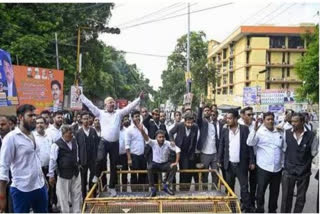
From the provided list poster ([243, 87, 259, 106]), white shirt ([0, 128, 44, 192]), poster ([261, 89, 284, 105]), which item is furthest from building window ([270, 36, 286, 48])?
white shirt ([0, 128, 44, 192])

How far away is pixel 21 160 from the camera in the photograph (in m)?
4.99

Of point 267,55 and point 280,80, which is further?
point 280,80

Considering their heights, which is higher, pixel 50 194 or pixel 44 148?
pixel 44 148

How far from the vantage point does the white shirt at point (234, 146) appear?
7.44 meters

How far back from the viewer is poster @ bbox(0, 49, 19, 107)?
8656 mm

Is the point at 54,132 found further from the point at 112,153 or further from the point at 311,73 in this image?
the point at 311,73

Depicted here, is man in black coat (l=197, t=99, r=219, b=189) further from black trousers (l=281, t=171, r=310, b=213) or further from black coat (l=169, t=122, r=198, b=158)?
black trousers (l=281, t=171, r=310, b=213)

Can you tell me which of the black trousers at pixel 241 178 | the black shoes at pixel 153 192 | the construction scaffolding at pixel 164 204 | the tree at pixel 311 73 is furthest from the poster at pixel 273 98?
the construction scaffolding at pixel 164 204

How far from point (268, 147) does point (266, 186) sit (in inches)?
25.9

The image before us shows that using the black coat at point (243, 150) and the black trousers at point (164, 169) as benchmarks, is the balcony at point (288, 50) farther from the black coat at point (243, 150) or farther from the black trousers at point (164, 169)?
the black trousers at point (164, 169)

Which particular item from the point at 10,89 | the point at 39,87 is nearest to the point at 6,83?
the point at 10,89

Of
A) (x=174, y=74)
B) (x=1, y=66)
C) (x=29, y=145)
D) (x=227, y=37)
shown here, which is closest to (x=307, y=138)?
(x=29, y=145)

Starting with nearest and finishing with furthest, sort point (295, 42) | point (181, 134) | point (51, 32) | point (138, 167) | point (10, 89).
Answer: point (181, 134) < point (138, 167) < point (10, 89) < point (51, 32) < point (295, 42)

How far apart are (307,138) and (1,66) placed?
6029mm
